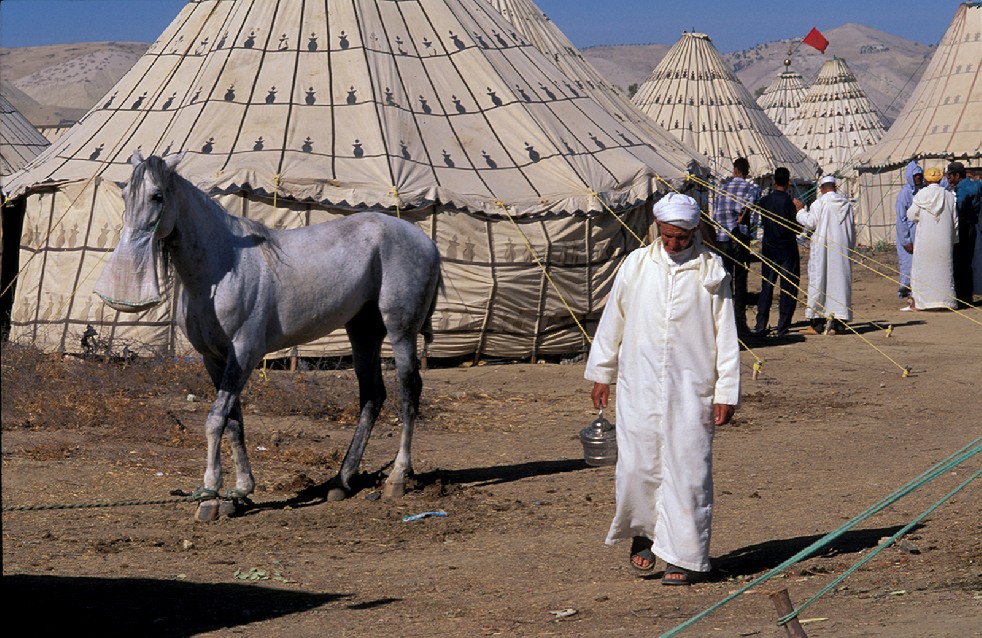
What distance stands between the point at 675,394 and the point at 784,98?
35.6 m

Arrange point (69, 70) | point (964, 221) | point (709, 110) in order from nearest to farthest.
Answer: point (964, 221)
point (709, 110)
point (69, 70)

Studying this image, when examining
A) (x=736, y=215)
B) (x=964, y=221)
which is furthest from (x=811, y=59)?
(x=736, y=215)

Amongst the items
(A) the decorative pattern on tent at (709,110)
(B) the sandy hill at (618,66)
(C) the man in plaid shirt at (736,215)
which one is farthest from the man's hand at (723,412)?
(B) the sandy hill at (618,66)

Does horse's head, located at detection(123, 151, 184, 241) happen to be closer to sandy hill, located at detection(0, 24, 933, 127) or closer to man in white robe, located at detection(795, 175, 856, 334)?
man in white robe, located at detection(795, 175, 856, 334)

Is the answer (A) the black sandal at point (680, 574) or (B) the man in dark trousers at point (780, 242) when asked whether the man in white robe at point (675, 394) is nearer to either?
(A) the black sandal at point (680, 574)

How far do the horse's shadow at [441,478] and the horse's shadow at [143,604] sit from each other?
153cm

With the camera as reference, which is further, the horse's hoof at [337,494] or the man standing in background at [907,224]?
the man standing in background at [907,224]

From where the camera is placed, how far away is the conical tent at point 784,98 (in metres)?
39.8

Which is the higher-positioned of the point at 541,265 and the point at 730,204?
the point at 730,204

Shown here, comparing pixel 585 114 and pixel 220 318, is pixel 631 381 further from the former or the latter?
pixel 585 114

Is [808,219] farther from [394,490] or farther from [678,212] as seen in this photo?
[678,212]

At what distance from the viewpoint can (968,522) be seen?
6738 mm

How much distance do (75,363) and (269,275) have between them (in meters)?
4.42

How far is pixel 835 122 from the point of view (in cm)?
3438
